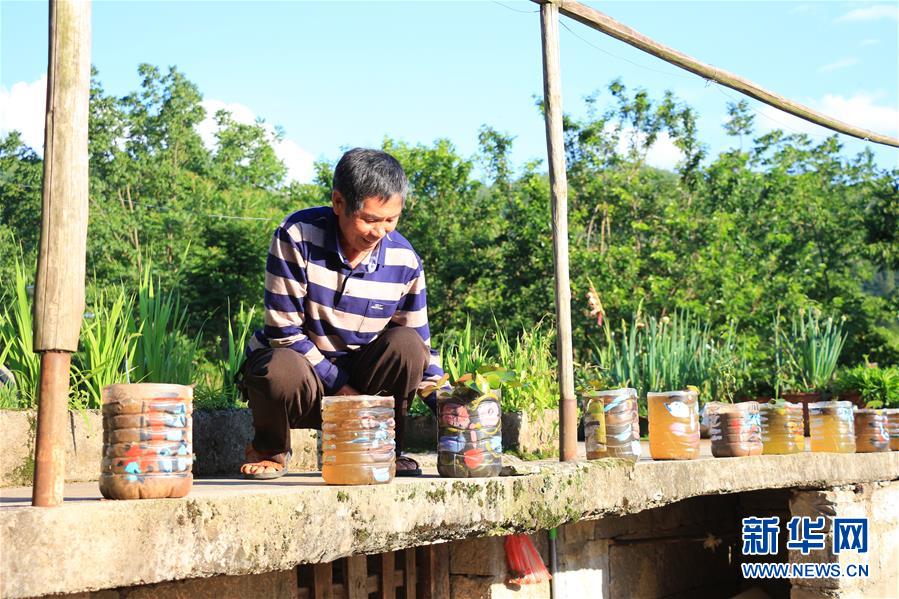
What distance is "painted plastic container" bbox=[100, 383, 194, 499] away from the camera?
2.35m

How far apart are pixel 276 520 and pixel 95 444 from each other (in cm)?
157

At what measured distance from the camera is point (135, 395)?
2.42 m

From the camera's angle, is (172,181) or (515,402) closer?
(515,402)

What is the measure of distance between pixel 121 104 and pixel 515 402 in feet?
88.1

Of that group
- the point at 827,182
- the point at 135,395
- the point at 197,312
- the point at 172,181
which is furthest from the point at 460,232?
the point at 135,395

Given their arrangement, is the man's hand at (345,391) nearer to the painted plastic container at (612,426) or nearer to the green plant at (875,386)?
the painted plastic container at (612,426)

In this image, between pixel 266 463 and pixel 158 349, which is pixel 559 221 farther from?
pixel 158 349

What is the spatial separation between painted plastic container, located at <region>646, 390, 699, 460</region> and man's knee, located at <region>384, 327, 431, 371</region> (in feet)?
4.15

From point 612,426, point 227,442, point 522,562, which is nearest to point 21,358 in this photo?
point 227,442

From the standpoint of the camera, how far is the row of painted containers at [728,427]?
3971 mm

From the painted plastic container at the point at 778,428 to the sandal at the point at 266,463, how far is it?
2.53 meters

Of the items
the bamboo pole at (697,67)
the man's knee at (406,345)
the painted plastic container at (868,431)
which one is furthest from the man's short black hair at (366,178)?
the painted plastic container at (868,431)

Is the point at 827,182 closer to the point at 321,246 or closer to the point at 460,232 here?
the point at 460,232

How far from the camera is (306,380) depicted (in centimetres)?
335
